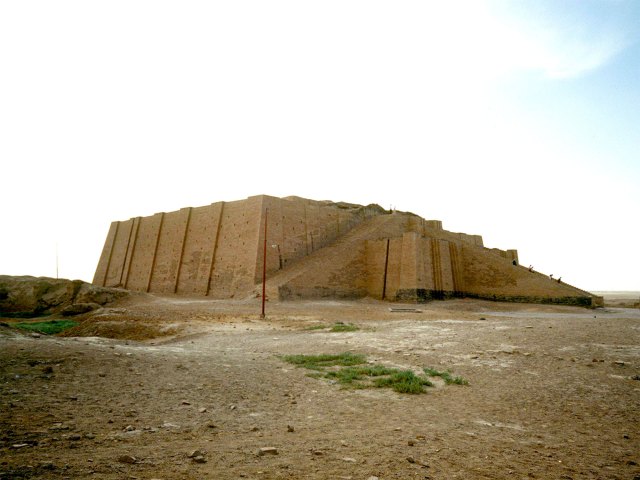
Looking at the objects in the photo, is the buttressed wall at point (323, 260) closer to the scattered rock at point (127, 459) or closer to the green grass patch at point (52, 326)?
the green grass patch at point (52, 326)

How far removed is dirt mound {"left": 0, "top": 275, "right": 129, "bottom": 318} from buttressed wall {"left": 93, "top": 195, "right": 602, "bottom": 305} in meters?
5.90

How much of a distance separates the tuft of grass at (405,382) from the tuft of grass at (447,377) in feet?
0.91

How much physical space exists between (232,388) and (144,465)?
217cm

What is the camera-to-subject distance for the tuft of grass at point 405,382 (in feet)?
15.5

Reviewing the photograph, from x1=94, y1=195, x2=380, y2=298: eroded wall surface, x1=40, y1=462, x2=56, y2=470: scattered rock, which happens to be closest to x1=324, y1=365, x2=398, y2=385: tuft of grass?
x1=40, y1=462, x2=56, y2=470: scattered rock

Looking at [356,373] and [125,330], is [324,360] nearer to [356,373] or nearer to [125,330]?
[356,373]

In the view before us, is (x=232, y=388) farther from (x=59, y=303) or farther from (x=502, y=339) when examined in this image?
(x=59, y=303)

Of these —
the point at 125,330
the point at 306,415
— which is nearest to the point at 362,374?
the point at 306,415

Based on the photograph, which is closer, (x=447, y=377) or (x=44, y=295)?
(x=447, y=377)

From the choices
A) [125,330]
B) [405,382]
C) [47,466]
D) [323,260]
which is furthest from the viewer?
[323,260]

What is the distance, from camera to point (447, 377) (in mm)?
5309

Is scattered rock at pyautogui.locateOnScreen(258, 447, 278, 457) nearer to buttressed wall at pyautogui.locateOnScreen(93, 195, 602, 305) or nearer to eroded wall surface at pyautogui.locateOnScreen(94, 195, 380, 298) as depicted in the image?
buttressed wall at pyautogui.locateOnScreen(93, 195, 602, 305)

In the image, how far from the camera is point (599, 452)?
120 inches

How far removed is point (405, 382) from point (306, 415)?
5.34 feet
